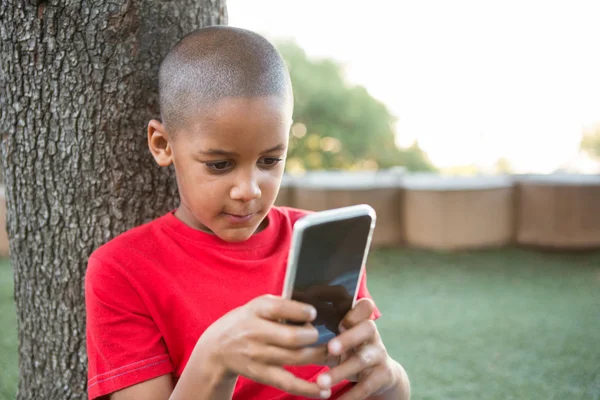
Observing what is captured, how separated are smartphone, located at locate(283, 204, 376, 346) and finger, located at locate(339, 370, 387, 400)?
0.40ft

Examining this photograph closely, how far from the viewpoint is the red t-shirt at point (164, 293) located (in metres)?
1.02

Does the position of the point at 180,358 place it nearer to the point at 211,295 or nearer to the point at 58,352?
the point at 211,295

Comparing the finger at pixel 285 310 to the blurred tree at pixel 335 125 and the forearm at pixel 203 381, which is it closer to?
the forearm at pixel 203 381

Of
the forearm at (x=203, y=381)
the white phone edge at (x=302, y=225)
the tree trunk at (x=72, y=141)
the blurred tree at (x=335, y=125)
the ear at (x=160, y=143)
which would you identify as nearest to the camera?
the white phone edge at (x=302, y=225)

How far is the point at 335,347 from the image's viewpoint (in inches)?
33.9

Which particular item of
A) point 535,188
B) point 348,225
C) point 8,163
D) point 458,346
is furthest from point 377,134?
point 348,225

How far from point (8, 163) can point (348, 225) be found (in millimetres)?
980

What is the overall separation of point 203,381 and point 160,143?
1.57 feet

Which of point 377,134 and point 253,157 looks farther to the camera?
point 377,134

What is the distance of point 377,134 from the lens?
6613 millimetres

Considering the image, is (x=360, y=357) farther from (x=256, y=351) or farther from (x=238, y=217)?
(x=238, y=217)

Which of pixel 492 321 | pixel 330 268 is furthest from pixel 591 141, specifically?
pixel 330 268

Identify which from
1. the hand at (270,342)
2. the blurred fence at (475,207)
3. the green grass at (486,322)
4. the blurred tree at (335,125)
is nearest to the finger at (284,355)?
the hand at (270,342)

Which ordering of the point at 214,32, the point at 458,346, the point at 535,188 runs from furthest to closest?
1. the point at 535,188
2. the point at 458,346
3. the point at 214,32
